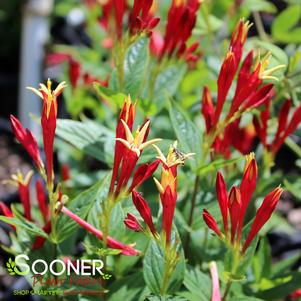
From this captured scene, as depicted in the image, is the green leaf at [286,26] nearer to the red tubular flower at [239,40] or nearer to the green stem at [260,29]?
the green stem at [260,29]

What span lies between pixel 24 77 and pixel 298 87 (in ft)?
3.14

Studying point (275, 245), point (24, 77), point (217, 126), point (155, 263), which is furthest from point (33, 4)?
point (155, 263)

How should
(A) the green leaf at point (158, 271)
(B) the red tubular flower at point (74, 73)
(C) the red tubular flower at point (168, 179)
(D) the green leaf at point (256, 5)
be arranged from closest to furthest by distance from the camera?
(C) the red tubular flower at point (168, 179)
(A) the green leaf at point (158, 271)
(D) the green leaf at point (256, 5)
(B) the red tubular flower at point (74, 73)

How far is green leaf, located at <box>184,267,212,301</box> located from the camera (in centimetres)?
79

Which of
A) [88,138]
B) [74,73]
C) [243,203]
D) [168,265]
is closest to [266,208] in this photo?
[243,203]

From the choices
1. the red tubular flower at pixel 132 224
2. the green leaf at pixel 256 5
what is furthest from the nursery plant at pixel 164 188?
the green leaf at pixel 256 5

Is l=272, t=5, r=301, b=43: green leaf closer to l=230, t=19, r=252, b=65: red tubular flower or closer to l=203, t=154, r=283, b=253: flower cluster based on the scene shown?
l=230, t=19, r=252, b=65: red tubular flower

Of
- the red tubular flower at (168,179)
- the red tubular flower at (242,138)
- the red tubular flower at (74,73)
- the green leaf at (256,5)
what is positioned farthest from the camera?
the red tubular flower at (74,73)

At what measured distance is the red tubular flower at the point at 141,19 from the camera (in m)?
0.83

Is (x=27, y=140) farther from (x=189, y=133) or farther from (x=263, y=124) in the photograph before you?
(x=263, y=124)

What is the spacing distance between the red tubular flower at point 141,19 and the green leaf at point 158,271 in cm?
27

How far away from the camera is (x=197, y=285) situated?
812 mm

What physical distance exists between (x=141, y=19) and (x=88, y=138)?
210 millimetres

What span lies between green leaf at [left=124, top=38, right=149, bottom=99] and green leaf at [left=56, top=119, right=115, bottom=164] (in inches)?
3.9
